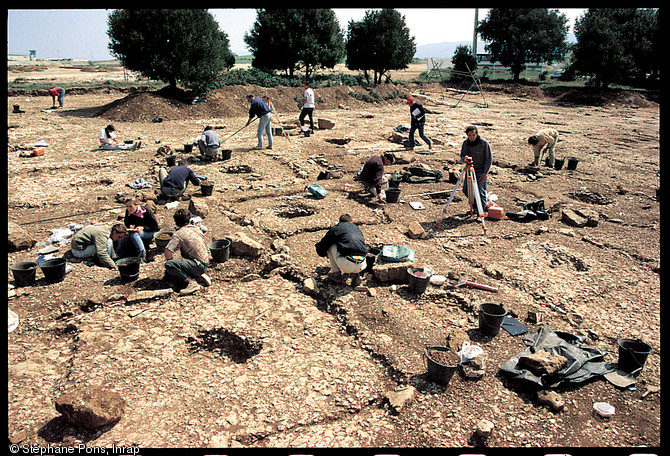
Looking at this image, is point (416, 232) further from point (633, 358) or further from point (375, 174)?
point (633, 358)

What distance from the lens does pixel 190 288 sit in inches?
245

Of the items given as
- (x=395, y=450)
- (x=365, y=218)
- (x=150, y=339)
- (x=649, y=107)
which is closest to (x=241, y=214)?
(x=365, y=218)

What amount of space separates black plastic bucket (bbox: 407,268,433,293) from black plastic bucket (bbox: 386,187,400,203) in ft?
12.3

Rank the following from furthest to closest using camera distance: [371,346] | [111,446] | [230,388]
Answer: [371,346]
[230,388]
[111,446]

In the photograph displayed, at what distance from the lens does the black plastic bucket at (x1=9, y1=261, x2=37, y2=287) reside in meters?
6.20

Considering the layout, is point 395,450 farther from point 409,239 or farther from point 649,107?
→ point 649,107

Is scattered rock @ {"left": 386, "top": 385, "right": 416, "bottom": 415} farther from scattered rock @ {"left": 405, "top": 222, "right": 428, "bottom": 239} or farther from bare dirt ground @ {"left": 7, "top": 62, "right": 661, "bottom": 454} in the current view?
scattered rock @ {"left": 405, "top": 222, "right": 428, "bottom": 239}

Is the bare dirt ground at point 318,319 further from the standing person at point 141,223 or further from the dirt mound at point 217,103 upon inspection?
the dirt mound at point 217,103

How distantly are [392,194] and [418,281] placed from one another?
3.96 meters

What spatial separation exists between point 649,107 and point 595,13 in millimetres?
9080

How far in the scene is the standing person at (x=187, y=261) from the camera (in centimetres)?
625
